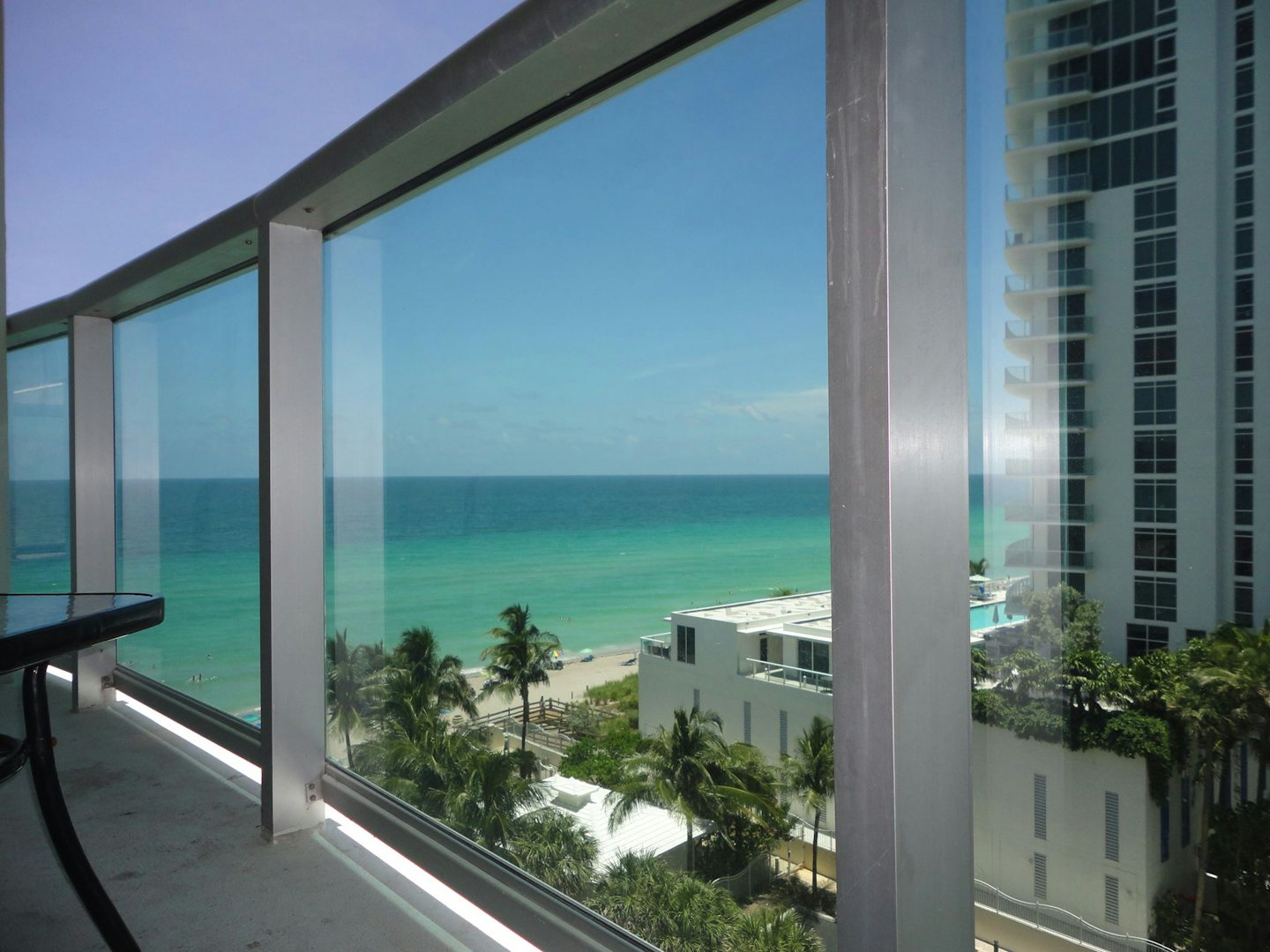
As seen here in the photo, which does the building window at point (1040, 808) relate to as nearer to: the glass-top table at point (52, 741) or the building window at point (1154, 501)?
the building window at point (1154, 501)

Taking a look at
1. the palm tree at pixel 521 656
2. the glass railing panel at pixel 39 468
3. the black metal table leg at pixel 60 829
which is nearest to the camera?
the black metal table leg at pixel 60 829

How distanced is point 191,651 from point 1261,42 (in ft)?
11.7

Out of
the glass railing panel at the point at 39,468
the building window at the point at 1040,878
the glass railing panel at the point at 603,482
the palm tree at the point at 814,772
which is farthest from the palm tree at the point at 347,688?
the glass railing panel at the point at 39,468

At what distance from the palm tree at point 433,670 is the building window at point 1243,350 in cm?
179

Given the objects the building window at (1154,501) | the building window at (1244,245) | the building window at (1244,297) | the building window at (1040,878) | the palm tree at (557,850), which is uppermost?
the building window at (1244,245)

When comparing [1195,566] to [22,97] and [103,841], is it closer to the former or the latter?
[103,841]

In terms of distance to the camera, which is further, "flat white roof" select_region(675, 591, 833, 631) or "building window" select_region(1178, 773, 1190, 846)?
"flat white roof" select_region(675, 591, 833, 631)

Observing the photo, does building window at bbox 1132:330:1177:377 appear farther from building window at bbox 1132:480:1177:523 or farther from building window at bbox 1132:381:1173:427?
building window at bbox 1132:480:1177:523

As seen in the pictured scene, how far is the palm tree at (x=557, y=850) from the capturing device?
1.75 meters

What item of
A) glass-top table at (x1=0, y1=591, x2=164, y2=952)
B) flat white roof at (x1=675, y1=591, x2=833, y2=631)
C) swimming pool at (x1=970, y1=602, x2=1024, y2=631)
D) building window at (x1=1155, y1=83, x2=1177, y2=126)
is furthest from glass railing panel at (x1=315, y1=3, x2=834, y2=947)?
glass-top table at (x1=0, y1=591, x2=164, y2=952)

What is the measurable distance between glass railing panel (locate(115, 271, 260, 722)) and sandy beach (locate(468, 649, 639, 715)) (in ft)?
3.70

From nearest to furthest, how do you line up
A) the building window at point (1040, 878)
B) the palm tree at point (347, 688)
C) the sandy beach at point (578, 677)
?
the building window at point (1040, 878), the sandy beach at point (578, 677), the palm tree at point (347, 688)

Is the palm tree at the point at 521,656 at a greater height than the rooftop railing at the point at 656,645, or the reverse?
the rooftop railing at the point at 656,645

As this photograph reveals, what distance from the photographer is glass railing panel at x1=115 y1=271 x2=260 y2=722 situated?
2.89 meters
